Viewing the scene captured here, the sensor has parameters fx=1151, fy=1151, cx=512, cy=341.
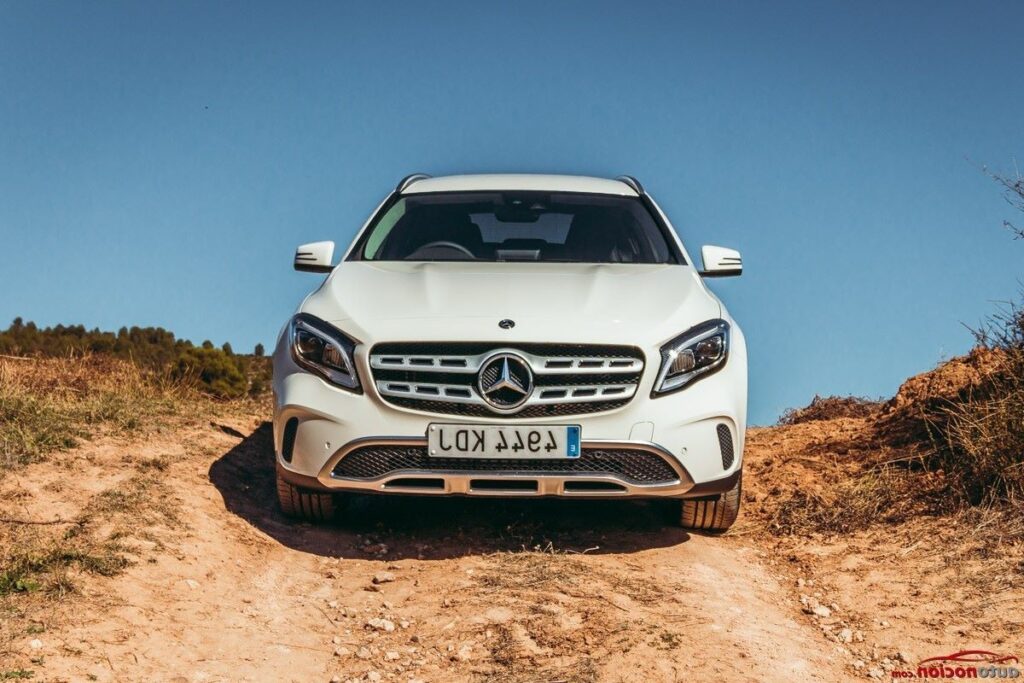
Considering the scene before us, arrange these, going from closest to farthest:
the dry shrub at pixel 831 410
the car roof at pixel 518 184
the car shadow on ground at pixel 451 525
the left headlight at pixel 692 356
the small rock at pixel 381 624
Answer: the small rock at pixel 381 624
the left headlight at pixel 692 356
the car shadow on ground at pixel 451 525
the car roof at pixel 518 184
the dry shrub at pixel 831 410

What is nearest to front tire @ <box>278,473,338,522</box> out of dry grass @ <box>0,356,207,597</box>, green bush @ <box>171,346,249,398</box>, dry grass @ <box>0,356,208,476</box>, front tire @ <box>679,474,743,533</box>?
dry grass @ <box>0,356,207,597</box>

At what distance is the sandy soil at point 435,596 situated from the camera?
4402mm

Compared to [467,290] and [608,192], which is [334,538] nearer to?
[467,290]

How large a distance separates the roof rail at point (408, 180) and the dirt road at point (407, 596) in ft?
6.51

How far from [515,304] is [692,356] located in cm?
88

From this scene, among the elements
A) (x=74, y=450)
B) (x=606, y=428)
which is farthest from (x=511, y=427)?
(x=74, y=450)

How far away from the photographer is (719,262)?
655 cm

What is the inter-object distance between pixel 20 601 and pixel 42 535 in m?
0.79

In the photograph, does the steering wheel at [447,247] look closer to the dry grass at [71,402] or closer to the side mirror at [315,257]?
the side mirror at [315,257]

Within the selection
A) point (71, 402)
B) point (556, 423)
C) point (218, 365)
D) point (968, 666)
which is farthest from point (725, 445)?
point (218, 365)

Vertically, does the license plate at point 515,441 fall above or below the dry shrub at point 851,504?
above

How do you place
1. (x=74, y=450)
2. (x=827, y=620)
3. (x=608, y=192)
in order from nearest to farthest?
(x=827, y=620), (x=74, y=450), (x=608, y=192)

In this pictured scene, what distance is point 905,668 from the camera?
4.54m

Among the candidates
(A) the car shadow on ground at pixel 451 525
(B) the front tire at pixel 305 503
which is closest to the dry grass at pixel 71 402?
(A) the car shadow on ground at pixel 451 525
